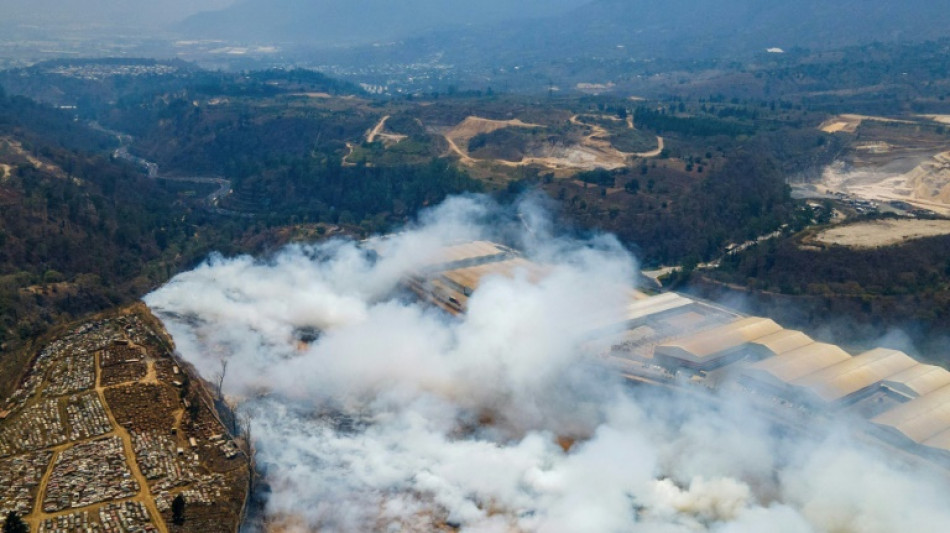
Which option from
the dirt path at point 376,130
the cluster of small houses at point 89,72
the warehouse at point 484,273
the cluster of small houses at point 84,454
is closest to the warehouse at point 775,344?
the warehouse at point 484,273

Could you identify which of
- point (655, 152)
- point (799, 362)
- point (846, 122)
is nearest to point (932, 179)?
point (846, 122)

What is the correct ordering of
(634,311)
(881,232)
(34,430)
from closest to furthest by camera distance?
(34,430), (634,311), (881,232)

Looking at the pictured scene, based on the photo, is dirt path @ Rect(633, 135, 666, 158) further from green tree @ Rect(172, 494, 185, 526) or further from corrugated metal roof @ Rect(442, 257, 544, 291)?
green tree @ Rect(172, 494, 185, 526)

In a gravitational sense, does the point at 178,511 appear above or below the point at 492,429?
above

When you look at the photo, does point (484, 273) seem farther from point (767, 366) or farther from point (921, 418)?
point (921, 418)

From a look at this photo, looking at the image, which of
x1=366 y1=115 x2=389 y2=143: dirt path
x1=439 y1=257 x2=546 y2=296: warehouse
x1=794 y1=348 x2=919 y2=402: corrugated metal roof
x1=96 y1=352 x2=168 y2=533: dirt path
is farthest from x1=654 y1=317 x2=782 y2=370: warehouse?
x1=366 y1=115 x2=389 y2=143: dirt path

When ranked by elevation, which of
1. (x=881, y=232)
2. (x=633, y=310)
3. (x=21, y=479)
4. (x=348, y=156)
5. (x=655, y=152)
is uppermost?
(x=881, y=232)
